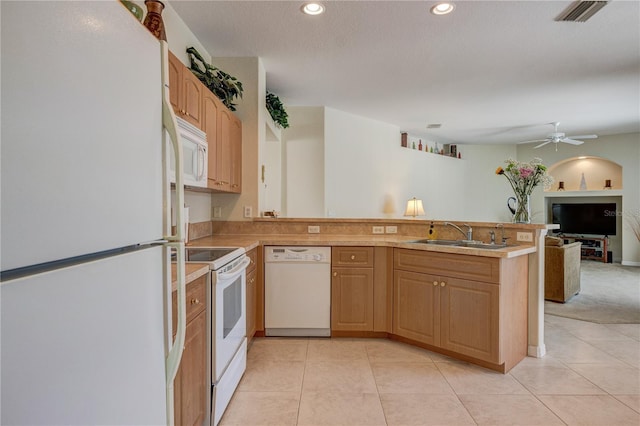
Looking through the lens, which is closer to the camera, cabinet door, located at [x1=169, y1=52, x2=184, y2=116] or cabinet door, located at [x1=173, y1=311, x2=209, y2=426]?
cabinet door, located at [x1=173, y1=311, x2=209, y2=426]

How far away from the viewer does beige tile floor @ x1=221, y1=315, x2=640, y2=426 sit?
1.93 metres

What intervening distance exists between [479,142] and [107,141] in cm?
822

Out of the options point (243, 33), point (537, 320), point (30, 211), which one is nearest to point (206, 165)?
point (243, 33)

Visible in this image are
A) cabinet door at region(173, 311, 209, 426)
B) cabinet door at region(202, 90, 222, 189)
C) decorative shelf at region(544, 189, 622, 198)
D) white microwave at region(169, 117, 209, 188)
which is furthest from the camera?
decorative shelf at region(544, 189, 622, 198)

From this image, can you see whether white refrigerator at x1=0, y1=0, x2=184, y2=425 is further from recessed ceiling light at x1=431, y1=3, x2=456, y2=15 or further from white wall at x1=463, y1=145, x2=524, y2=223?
white wall at x1=463, y1=145, x2=524, y2=223

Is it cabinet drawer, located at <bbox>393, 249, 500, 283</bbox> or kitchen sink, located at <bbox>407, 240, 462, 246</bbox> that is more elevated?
kitchen sink, located at <bbox>407, 240, 462, 246</bbox>

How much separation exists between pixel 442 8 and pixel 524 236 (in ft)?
6.15

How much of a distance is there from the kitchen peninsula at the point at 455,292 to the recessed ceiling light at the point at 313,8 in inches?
72.1

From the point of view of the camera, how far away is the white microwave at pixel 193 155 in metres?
2.04

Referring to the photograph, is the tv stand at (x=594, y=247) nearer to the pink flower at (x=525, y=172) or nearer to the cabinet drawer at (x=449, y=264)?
the pink flower at (x=525, y=172)

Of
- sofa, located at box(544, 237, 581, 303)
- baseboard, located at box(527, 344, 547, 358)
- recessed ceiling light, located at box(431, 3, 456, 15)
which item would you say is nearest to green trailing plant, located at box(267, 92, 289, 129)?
recessed ceiling light, located at box(431, 3, 456, 15)

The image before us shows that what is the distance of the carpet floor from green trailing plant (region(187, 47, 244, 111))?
412 centimetres

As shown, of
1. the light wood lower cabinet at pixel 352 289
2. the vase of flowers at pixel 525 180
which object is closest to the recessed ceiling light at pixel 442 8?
the vase of flowers at pixel 525 180

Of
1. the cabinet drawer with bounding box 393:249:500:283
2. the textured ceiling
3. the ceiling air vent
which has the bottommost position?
the cabinet drawer with bounding box 393:249:500:283
